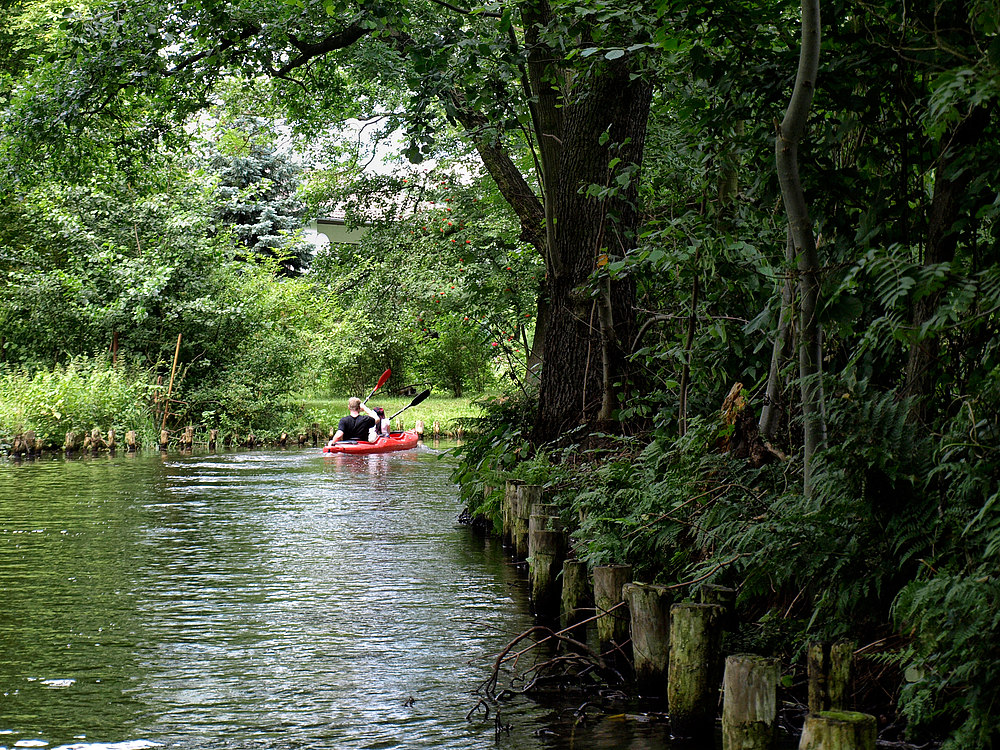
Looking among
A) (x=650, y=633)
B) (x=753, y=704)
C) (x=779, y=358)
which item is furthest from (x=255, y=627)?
(x=753, y=704)

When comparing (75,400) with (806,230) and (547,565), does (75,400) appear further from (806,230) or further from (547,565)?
(806,230)

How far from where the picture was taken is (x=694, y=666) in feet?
14.6

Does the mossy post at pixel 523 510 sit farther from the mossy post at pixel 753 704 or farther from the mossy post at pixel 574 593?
the mossy post at pixel 753 704

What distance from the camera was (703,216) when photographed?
20.8 ft

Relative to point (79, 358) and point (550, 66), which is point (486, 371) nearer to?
point (79, 358)

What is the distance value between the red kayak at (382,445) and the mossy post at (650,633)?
49.9ft

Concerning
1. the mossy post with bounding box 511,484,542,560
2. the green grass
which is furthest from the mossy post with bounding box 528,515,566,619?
the green grass

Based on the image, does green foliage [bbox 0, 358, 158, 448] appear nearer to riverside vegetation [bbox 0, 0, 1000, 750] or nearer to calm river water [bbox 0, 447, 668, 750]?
riverside vegetation [bbox 0, 0, 1000, 750]

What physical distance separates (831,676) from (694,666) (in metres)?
0.65

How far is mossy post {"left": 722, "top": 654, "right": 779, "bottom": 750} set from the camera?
12.4 feet

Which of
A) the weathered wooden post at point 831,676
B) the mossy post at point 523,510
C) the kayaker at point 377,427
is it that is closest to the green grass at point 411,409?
the kayaker at point 377,427

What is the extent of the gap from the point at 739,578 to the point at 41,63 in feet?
36.5

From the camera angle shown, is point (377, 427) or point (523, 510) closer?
point (523, 510)

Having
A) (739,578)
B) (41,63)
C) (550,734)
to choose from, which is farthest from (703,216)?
(41,63)
